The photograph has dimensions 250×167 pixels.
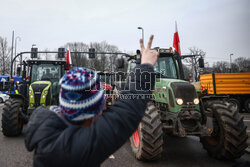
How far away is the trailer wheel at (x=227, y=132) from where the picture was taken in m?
3.79

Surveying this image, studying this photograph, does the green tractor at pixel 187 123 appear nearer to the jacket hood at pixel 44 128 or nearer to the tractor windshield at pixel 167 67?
the tractor windshield at pixel 167 67

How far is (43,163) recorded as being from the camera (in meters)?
0.98

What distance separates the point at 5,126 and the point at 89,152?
20.0 ft

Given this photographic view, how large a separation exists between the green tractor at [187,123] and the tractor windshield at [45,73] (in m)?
4.32

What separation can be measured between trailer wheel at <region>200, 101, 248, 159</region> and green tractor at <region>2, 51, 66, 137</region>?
5192 millimetres

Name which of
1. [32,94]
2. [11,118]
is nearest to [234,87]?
[32,94]

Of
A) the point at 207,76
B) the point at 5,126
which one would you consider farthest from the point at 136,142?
the point at 207,76

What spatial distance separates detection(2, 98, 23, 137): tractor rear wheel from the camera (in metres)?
5.77

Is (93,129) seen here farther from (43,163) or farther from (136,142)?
(136,142)

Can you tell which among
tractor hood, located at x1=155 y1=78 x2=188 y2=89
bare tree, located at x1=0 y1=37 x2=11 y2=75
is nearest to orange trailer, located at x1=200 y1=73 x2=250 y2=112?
tractor hood, located at x1=155 y1=78 x2=188 y2=89

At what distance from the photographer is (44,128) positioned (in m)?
1.02

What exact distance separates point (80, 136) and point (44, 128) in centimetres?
22

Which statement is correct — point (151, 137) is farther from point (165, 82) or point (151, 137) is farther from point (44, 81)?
point (44, 81)

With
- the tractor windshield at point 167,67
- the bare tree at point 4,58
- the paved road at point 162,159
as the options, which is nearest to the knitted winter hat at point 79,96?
the paved road at point 162,159
